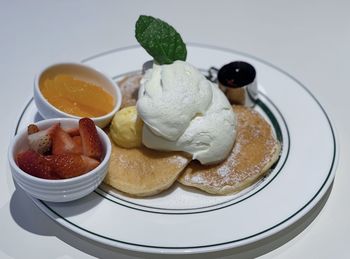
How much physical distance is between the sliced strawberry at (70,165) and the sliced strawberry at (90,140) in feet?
0.17

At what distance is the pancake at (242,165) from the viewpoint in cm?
218

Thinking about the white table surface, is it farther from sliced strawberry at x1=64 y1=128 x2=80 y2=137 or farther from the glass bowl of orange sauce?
sliced strawberry at x1=64 y1=128 x2=80 y2=137

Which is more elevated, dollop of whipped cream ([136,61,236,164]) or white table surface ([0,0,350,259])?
dollop of whipped cream ([136,61,236,164])

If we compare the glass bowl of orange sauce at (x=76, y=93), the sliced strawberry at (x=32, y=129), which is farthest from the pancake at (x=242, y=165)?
the sliced strawberry at (x=32, y=129)

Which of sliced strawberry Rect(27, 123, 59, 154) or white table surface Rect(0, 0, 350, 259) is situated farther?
white table surface Rect(0, 0, 350, 259)

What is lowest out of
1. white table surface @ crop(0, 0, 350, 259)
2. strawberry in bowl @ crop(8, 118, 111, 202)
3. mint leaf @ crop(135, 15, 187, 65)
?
white table surface @ crop(0, 0, 350, 259)

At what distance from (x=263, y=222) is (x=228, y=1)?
2.36 m

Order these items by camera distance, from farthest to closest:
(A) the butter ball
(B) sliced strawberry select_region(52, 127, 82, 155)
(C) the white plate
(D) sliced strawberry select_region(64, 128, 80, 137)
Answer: (A) the butter ball < (D) sliced strawberry select_region(64, 128, 80, 137) < (B) sliced strawberry select_region(52, 127, 82, 155) < (C) the white plate

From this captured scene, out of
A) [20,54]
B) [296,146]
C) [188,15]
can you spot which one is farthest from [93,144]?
[188,15]

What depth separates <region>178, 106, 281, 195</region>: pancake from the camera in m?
2.18

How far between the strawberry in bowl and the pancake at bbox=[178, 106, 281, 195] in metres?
0.43

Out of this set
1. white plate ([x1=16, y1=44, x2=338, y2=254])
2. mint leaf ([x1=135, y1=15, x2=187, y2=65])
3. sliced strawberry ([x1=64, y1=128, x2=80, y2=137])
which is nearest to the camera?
white plate ([x1=16, y1=44, x2=338, y2=254])

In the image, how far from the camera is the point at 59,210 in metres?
1.96

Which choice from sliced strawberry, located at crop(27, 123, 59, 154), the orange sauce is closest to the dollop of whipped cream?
the orange sauce
